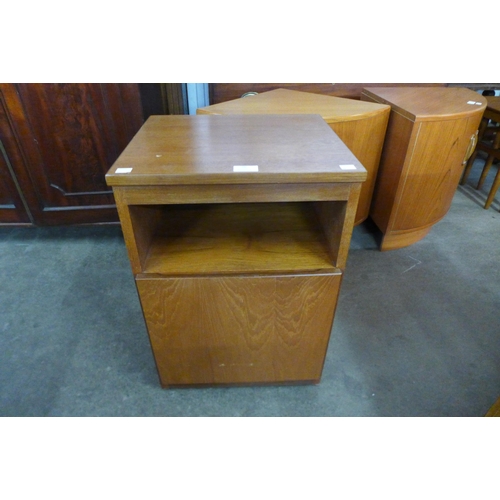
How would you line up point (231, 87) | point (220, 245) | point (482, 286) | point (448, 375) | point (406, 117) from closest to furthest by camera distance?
point (220, 245), point (448, 375), point (406, 117), point (482, 286), point (231, 87)

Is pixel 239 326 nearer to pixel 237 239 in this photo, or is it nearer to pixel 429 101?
pixel 237 239

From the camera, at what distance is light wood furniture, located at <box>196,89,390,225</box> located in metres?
1.41

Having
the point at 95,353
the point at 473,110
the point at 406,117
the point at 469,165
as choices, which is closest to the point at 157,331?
the point at 95,353

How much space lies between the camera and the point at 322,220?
101 centimetres

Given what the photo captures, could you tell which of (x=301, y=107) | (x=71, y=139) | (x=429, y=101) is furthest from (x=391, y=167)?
(x=71, y=139)

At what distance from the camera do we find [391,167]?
164 centimetres

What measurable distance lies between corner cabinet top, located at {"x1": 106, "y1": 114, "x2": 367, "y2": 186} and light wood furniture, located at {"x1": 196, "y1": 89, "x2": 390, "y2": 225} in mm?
399

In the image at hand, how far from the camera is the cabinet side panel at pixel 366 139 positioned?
4.69ft

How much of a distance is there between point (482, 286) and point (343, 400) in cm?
95

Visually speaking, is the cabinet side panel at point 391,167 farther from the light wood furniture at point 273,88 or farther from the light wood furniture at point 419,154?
the light wood furniture at point 273,88

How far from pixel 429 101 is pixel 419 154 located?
299 mm

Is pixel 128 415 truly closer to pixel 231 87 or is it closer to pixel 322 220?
pixel 322 220

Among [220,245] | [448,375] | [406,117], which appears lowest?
[448,375]

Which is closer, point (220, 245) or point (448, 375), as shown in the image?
point (220, 245)
